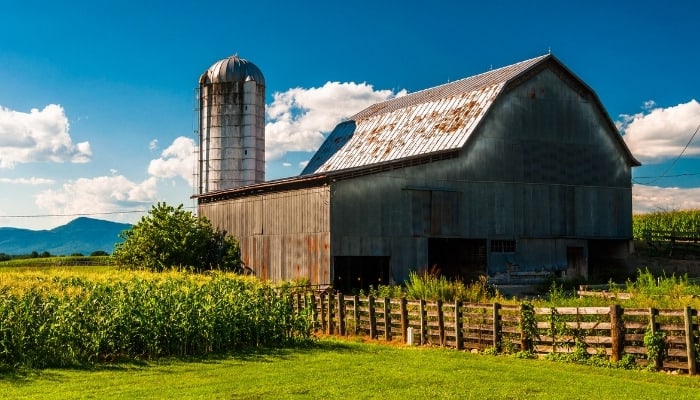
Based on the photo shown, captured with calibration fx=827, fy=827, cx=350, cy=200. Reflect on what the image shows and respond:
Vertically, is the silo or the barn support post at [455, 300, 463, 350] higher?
the silo

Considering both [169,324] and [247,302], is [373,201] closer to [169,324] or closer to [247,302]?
[247,302]

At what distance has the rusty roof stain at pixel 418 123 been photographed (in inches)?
1428

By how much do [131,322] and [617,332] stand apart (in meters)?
10.5

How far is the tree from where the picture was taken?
128 feet

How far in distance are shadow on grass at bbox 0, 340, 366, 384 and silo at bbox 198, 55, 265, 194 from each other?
30.7 metres

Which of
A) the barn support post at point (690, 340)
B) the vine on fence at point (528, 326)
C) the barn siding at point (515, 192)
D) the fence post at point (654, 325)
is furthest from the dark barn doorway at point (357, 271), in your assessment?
the barn support post at point (690, 340)

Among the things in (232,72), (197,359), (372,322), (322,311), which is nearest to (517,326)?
(372,322)

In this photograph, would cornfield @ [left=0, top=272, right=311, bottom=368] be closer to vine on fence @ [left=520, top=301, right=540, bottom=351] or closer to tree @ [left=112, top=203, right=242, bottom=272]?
vine on fence @ [left=520, top=301, right=540, bottom=351]

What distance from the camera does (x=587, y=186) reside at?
127 feet

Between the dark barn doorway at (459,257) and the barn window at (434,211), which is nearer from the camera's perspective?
the barn window at (434,211)

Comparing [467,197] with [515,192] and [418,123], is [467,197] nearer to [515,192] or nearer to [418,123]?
[515,192]

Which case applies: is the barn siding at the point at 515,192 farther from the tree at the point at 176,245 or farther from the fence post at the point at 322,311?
the tree at the point at 176,245

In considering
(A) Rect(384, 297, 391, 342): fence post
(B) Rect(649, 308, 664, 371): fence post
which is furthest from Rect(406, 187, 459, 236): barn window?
(B) Rect(649, 308, 664, 371): fence post

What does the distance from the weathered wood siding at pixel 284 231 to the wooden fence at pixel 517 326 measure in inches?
283
